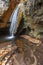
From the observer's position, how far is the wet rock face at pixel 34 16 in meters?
5.86

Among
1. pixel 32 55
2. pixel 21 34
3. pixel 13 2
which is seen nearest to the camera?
pixel 32 55

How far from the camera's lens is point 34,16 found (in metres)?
6.12

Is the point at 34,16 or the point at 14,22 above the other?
the point at 34,16

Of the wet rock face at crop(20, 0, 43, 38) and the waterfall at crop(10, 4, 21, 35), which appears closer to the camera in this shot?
the wet rock face at crop(20, 0, 43, 38)

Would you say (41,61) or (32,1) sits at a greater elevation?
(32,1)

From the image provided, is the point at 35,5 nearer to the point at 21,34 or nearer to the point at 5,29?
the point at 21,34

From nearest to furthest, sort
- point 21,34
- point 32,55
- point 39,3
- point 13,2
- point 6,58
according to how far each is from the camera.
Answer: point 6,58, point 32,55, point 39,3, point 21,34, point 13,2

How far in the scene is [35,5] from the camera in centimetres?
588

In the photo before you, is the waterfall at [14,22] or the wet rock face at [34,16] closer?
the wet rock face at [34,16]

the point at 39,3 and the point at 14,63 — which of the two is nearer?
the point at 14,63

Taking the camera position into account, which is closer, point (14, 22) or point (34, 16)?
point (34, 16)

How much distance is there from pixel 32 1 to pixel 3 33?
2632 mm

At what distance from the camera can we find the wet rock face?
5858 mm

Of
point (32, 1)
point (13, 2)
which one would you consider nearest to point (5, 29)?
point (13, 2)
